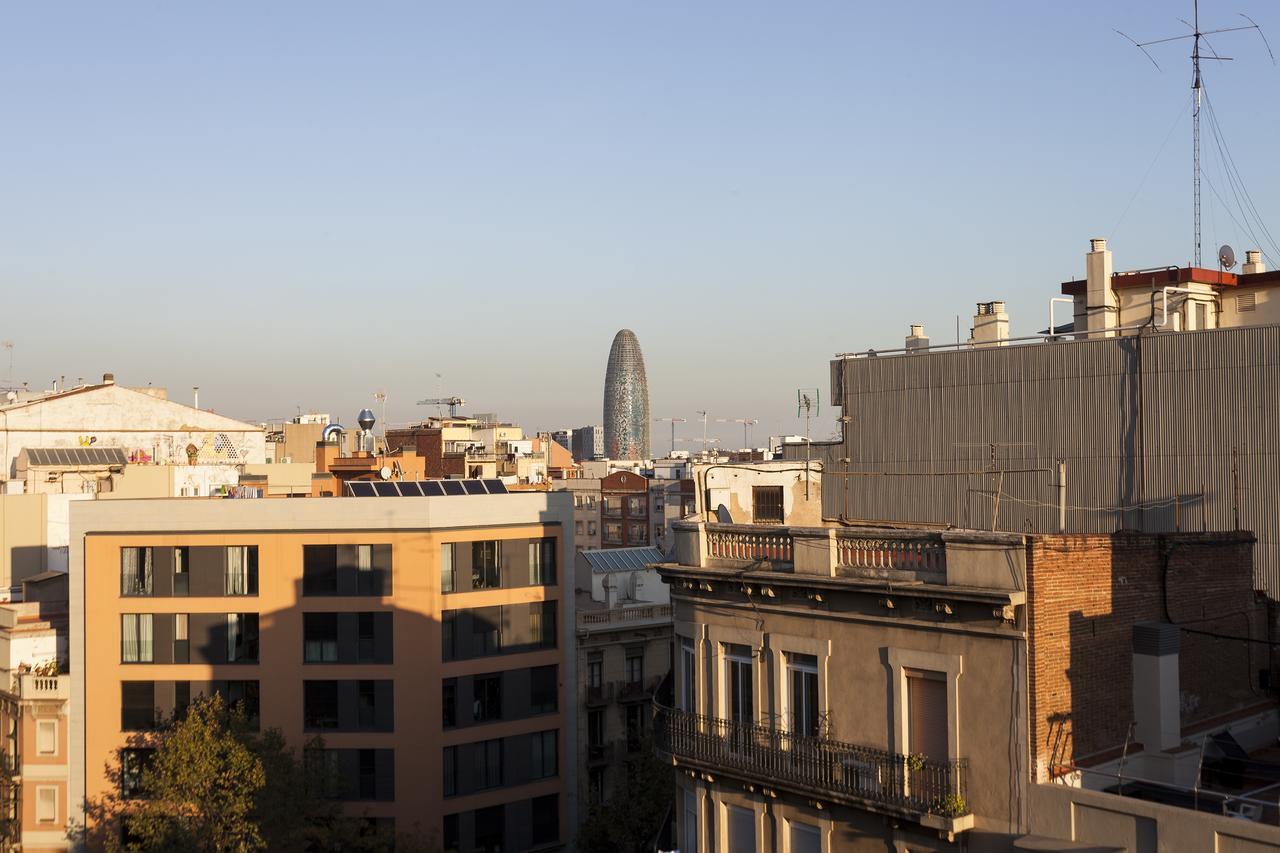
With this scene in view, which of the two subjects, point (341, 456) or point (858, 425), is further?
point (341, 456)

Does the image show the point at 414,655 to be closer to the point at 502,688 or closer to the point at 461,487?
the point at 502,688

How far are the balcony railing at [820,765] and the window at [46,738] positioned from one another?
40.0 metres

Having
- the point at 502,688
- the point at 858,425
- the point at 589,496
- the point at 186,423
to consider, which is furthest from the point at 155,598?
the point at 589,496

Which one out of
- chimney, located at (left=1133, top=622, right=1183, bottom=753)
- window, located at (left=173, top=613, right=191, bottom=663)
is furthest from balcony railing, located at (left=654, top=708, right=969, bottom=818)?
window, located at (left=173, top=613, right=191, bottom=663)

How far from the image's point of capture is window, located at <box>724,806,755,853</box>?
25938 millimetres

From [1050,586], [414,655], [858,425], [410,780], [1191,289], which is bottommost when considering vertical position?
[410,780]

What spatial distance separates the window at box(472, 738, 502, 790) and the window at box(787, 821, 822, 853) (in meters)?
33.8

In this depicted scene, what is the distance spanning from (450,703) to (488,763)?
3.34 meters

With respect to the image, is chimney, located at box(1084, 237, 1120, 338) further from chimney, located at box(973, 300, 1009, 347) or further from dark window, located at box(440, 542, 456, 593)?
dark window, located at box(440, 542, 456, 593)

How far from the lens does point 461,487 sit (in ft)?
217

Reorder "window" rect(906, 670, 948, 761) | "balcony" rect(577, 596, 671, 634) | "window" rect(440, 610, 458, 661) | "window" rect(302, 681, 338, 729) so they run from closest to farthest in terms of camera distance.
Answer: "window" rect(906, 670, 948, 761) < "window" rect(302, 681, 338, 729) < "window" rect(440, 610, 458, 661) < "balcony" rect(577, 596, 671, 634)

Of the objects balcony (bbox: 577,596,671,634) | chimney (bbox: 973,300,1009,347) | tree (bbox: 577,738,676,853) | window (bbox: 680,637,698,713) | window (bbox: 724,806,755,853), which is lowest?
tree (bbox: 577,738,676,853)

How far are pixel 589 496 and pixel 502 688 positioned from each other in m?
91.9

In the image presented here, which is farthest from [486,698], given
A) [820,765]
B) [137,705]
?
[820,765]
